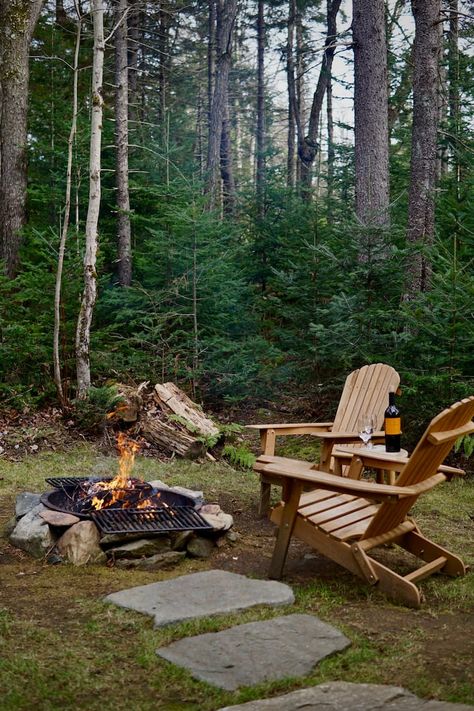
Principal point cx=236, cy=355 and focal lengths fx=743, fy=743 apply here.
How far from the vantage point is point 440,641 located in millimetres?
3340

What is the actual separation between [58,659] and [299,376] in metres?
6.26

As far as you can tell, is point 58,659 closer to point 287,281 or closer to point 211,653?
point 211,653

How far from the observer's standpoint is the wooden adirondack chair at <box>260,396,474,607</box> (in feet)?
12.4

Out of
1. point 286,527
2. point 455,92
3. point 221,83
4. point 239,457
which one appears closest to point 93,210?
point 239,457

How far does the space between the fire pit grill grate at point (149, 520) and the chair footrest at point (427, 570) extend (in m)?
1.30

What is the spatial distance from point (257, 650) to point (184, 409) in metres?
5.09

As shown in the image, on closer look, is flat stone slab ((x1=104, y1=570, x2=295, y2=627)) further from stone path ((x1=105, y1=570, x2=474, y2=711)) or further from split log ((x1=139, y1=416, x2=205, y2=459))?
split log ((x1=139, y1=416, x2=205, y2=459))

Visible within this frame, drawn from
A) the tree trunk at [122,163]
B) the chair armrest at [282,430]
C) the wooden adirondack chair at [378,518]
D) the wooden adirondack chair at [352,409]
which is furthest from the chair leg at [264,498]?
the tree trunk at [122,163]

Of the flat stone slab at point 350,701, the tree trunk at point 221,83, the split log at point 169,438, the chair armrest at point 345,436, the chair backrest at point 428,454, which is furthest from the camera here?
the tree trunk at point 221,83

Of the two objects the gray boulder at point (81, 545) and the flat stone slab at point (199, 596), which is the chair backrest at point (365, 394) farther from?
the gray boulder at point (81, 545)

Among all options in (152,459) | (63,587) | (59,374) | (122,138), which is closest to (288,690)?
(63,587)

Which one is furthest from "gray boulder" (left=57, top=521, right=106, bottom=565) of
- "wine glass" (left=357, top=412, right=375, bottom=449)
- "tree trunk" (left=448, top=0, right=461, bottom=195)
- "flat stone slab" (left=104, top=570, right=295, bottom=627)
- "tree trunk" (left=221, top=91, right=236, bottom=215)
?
"tree trunk" (left=221, top=91, right=236, bottom=215)

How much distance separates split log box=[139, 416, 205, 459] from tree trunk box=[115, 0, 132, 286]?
11.3 ft

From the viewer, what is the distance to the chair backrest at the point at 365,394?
554 centimetres
